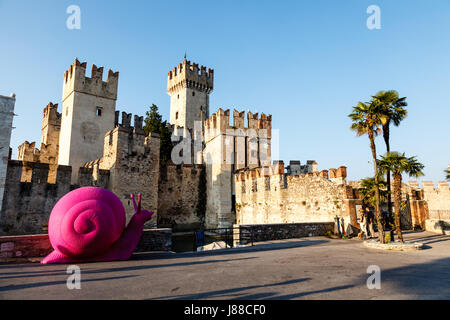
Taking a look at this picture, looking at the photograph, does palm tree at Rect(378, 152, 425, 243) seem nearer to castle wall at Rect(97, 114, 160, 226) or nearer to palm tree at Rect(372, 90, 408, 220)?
palm tree at Rect(372, 90, 408, 220)

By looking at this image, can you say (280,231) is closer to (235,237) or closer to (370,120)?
(235,237)

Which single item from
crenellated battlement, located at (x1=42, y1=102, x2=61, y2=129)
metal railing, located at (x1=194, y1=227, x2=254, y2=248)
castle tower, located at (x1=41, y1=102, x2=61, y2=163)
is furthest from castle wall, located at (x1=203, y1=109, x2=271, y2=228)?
crenellated battlement, located at (x1=42, y1=102, x2=61, y2=129)

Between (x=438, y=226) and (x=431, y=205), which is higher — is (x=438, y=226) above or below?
below

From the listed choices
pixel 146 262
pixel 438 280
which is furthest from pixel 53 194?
pixel 438 280

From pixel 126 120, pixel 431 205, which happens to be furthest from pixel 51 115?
pixel 431 205

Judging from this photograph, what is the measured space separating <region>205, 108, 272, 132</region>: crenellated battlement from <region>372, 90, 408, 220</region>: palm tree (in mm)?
11790

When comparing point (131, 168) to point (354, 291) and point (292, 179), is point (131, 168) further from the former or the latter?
point (354, 291)

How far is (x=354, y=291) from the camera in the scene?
4.37m

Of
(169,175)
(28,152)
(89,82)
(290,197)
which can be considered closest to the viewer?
(290,197)

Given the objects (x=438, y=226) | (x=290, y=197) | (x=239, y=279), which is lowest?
(x=239, y=279)

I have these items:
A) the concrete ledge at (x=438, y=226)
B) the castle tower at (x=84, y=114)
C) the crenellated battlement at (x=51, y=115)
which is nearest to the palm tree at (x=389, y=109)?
the concrete ledge at (x=438, y=226)

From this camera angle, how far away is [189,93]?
42438 millimetres

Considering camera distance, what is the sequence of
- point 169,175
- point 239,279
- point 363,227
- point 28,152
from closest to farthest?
1. point 239,279
2. point 363,227
3. point 169,175
4. point 28,152

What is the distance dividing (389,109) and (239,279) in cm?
1370
